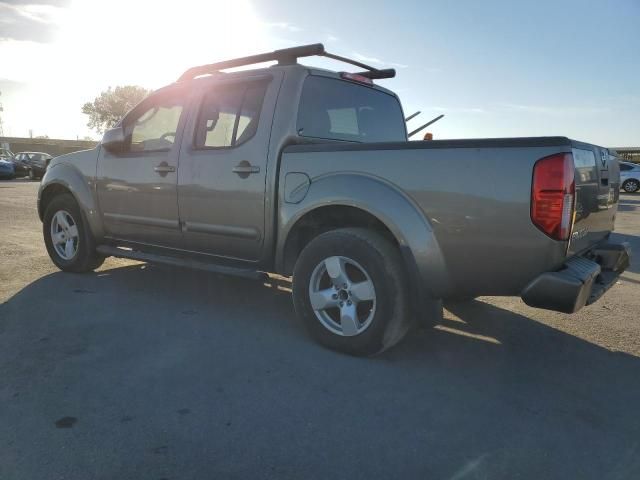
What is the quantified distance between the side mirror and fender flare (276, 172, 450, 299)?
93.8 inches

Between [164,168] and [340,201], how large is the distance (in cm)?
183

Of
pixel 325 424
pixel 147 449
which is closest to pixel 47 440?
pixel 147 449

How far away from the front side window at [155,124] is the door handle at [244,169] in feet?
2.87

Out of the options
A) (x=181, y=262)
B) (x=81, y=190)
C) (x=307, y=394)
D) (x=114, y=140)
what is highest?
(x=114, y=140)

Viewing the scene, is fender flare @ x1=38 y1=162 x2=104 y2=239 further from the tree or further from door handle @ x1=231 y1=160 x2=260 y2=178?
the tree

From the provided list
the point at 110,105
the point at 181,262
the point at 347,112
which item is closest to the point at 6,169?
the point at 181,262

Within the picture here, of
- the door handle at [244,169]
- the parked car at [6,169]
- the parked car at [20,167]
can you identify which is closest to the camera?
the door handle at [244,169]

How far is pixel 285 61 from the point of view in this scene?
4.00 metres

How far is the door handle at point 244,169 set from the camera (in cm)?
378

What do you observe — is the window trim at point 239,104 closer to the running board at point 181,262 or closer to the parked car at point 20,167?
the running board at point 181,262

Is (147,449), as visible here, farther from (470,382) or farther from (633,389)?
(633,389)

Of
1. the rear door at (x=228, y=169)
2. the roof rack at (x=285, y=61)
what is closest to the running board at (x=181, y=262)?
the rear door at (x=228, y=169)

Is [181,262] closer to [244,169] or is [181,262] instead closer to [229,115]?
[244,169]

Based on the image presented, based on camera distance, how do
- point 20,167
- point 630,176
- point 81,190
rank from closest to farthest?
1. point 81,190
2. point 630,176
3. point 20,167
